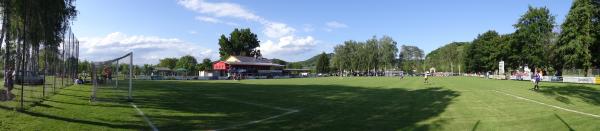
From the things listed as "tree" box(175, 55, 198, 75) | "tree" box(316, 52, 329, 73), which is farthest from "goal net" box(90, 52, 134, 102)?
"tree" box(316, 52, 329, 73)

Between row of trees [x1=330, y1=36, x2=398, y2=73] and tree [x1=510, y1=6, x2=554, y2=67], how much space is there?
6259 cm

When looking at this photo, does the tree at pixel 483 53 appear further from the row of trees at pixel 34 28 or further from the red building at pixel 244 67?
the row of trees at pixel 34 28

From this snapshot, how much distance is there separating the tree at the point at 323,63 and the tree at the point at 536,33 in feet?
331

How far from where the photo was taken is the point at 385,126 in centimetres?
1399

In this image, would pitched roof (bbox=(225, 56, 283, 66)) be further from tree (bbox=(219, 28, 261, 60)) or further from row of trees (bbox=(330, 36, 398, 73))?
row of trees (bbox=(330, 36, 398, 73))

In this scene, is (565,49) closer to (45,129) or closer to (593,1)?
(593,1)

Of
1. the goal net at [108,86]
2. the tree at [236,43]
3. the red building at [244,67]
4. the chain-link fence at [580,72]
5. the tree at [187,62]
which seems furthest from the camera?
the tree at [187,62]

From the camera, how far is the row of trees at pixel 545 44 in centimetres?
6900

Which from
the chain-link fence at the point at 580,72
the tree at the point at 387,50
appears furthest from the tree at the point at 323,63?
the chain-link fence at the point at 580,72

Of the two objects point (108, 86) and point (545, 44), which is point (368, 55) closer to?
point (545, 44)

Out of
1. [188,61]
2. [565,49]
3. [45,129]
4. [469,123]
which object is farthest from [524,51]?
[188,61]

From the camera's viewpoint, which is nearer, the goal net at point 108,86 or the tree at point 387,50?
the goal net at point 108,86

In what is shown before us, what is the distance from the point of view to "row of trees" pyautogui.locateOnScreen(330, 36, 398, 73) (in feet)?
501

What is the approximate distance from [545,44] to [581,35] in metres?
18.5
